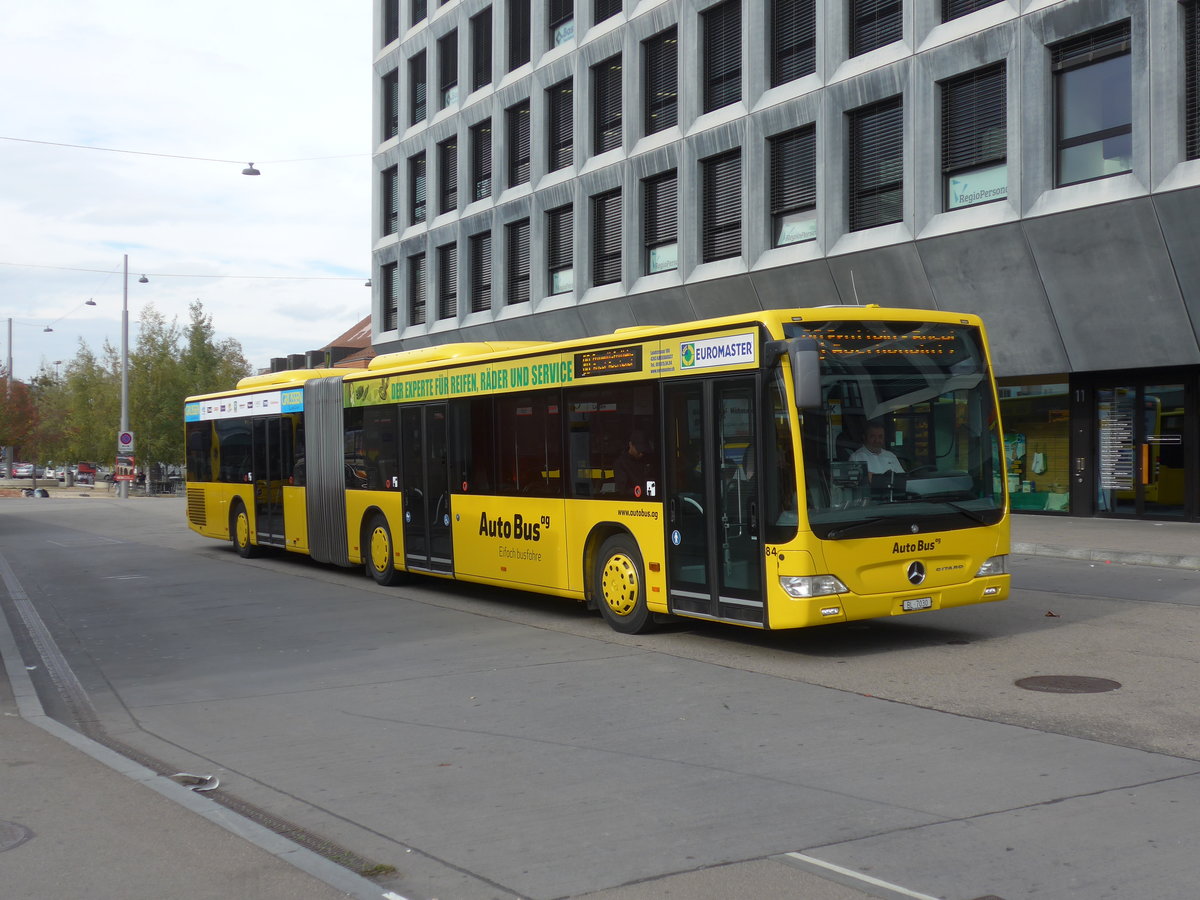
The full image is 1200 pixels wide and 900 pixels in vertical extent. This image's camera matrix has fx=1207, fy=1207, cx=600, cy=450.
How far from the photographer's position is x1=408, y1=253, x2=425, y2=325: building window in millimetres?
39406

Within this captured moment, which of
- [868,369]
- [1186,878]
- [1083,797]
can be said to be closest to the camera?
[1186,878]

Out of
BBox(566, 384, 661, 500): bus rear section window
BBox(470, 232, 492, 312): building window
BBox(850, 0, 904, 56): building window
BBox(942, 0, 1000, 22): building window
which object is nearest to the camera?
BBox(566, 384, 661, 500): bus rear section window

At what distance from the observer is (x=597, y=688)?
8930 mm

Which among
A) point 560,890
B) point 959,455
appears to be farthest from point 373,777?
point 959,455

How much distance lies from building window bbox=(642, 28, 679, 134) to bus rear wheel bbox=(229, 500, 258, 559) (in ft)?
43.5

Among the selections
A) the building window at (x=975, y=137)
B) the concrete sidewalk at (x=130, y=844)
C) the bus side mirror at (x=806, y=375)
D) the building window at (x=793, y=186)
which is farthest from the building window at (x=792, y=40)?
the concrete sidewalk at (x=130, y=844)

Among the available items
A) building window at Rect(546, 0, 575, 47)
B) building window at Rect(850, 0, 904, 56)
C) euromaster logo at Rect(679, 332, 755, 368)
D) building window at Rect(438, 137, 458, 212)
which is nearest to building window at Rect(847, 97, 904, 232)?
building window at Rect(850, 0, 904, 56)

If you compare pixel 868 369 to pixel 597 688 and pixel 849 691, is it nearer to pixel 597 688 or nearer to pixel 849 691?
pixel 849 691

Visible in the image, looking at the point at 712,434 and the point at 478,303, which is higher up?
the point at 478,303

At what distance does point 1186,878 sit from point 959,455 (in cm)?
586

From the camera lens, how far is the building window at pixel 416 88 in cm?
3966

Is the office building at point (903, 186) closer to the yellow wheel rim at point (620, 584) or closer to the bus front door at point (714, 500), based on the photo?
the yellow wheel rim at point (620, 584)

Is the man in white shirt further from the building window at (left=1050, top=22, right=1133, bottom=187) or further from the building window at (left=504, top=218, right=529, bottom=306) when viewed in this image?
the building window at (left=504, top=218, right=529, bottom=306)

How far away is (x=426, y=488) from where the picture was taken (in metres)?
15.1
